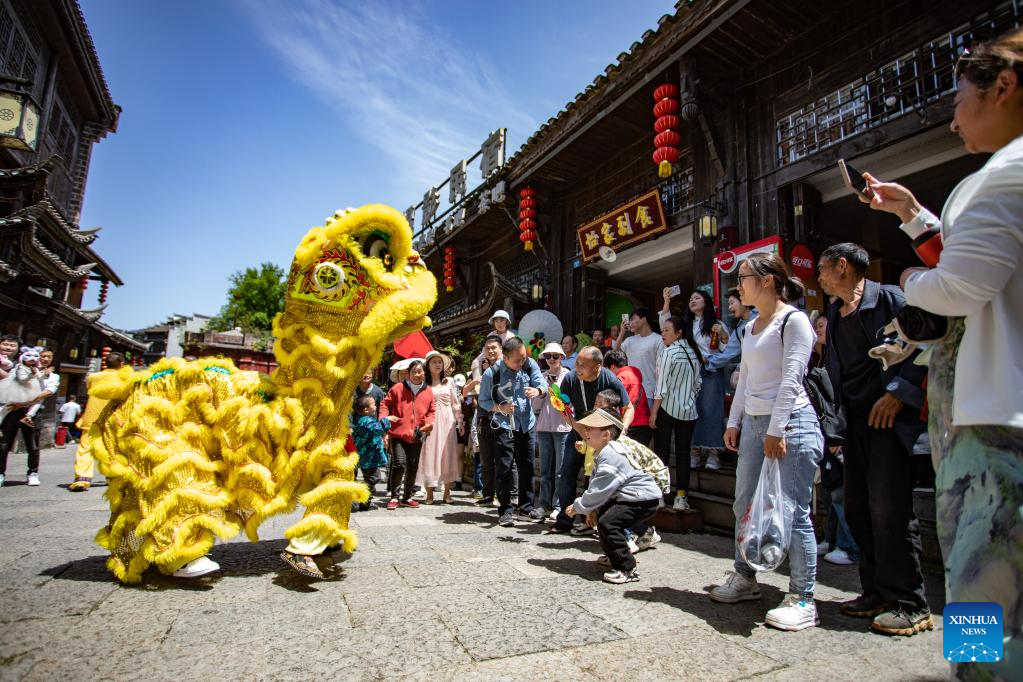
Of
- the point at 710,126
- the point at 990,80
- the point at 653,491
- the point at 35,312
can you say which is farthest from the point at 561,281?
the point at 35,312

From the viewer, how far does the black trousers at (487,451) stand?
5582 millimetres

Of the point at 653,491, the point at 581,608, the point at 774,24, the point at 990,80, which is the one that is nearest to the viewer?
the point at 990,80

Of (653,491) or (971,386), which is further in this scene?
(653,491)

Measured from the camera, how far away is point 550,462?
499 centimetres

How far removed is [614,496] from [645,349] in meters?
2.46

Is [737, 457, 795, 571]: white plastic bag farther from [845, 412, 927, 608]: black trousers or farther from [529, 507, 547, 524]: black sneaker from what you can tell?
[529, 507, 547, 524]: black sneaker

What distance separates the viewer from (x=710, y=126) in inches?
277

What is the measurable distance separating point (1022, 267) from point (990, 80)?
516mm

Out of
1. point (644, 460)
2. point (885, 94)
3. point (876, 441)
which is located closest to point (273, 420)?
point (644, 460)

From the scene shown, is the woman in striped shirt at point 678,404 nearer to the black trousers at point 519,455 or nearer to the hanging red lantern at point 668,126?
the black trousers at point 519,455

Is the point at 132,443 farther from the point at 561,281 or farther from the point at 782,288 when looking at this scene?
the point at 561,281

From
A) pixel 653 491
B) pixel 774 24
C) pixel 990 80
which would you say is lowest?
pixel 653 491

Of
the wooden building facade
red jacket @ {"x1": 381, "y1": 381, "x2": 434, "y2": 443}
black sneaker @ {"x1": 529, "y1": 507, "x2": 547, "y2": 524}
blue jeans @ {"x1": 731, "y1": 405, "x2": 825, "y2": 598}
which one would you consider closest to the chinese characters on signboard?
red jacket @ {"x1": 381, "y1": 381, "x2": 434, "y2": 443}

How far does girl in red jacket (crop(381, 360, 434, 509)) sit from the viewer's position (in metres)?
5.79
